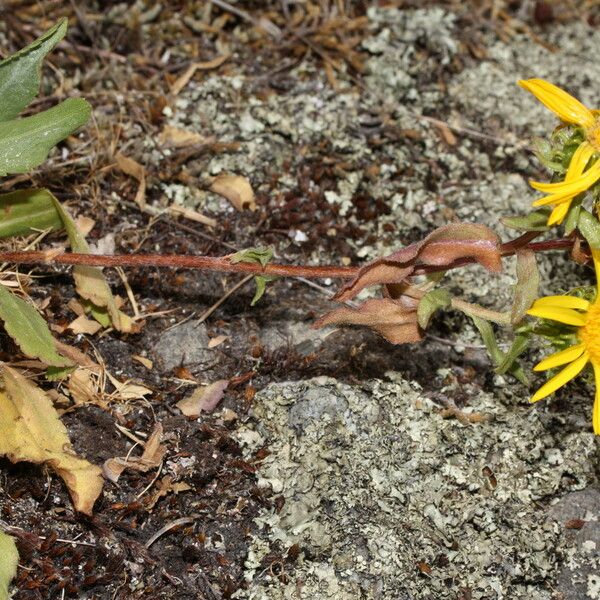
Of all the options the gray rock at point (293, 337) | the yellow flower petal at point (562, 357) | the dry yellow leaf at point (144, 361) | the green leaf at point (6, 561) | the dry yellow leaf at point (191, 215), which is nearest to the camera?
the green leaf at point (6, 561)

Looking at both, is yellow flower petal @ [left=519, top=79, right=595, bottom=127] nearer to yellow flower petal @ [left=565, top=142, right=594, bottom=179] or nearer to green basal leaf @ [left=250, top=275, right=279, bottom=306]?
yellow flower petal @ [left=565, top=142, right=594, bottom=179]

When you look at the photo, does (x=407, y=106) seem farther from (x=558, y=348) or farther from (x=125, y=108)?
(x=558, y=348)

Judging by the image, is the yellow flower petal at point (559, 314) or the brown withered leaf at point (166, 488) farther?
the brown withered leaf at point (166, 488)

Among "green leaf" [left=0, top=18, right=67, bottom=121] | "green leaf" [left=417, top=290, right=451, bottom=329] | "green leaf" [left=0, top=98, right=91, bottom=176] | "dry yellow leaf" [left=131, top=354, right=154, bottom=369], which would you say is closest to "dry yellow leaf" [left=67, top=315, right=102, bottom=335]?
"dry yellow leaf" [left=131, top=354, right=154, bottom=369]

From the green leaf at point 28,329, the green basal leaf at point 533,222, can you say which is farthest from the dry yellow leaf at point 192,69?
the green basal leaf at point 533,222

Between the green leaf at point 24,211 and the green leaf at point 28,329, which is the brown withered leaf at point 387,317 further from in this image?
the green leaf at point 24,211

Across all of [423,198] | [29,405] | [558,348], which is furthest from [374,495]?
[423,198]

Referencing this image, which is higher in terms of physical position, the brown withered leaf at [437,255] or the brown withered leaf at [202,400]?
the brown withered leaf at [437,255]

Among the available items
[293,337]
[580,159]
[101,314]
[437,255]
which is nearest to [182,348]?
[101,314]
